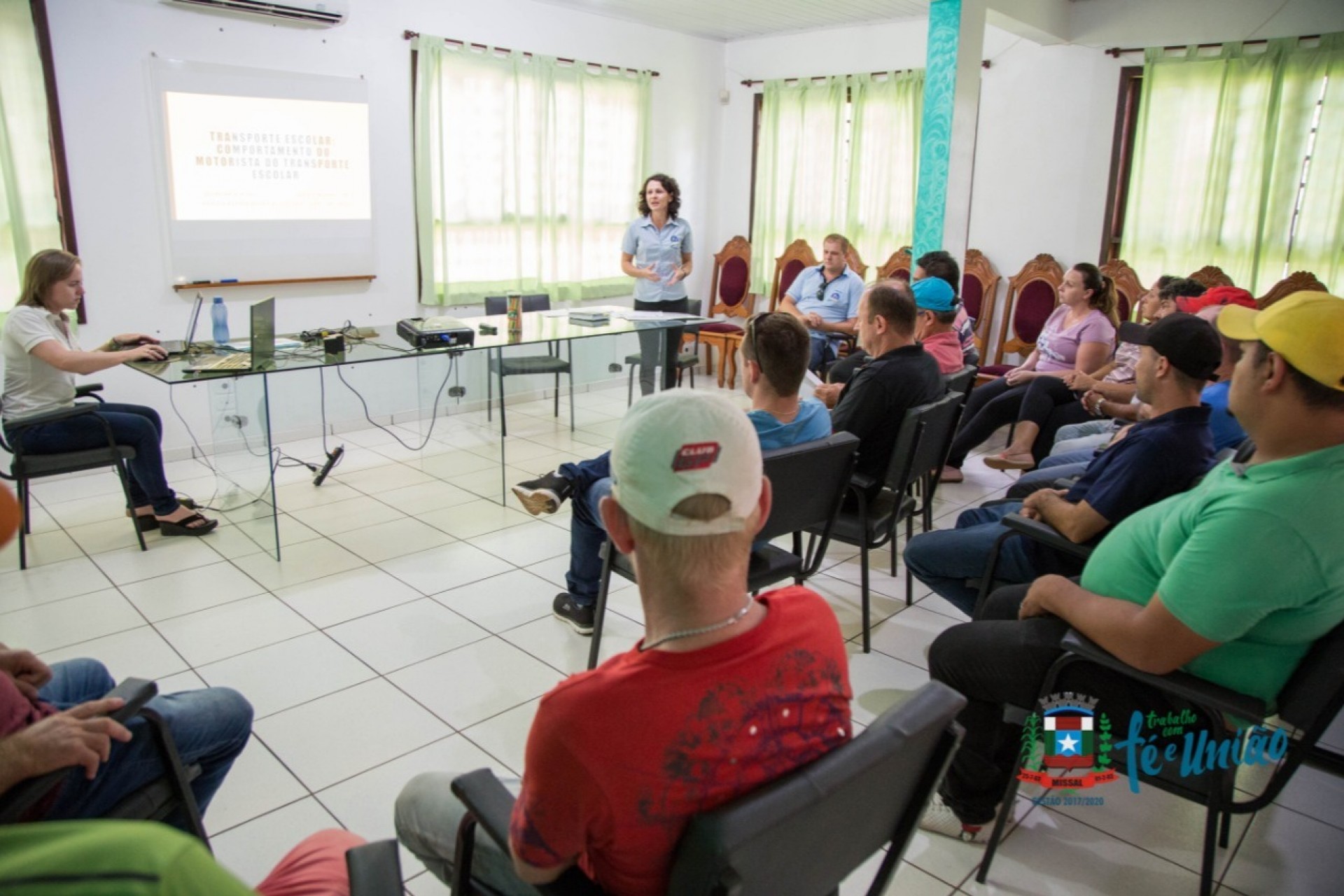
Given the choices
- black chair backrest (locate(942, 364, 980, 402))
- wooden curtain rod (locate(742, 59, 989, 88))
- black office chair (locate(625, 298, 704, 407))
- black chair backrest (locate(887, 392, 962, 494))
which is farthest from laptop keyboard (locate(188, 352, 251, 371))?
wooden curtain rod (locate(742, 59, 989, 88))

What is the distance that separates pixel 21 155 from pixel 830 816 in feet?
15.9

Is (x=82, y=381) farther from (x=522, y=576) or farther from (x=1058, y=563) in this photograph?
(x=1058, y=563)

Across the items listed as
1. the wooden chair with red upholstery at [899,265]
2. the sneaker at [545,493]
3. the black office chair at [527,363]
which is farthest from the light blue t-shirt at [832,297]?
the sneaker at [545,493]

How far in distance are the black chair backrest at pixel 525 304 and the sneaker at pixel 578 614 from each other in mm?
2771

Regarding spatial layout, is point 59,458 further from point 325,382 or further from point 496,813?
point 496,813

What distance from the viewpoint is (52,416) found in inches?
128

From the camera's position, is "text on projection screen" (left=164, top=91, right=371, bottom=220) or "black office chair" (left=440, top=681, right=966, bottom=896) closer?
"black office chair" (left=440, top=681, right=966, bottom=896)

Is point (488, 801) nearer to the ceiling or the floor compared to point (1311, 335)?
nearer to the floor

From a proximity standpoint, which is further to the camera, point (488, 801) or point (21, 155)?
point (21, 155)

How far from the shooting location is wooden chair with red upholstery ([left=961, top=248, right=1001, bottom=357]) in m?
6.19

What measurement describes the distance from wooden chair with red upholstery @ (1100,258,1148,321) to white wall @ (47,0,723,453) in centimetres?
393

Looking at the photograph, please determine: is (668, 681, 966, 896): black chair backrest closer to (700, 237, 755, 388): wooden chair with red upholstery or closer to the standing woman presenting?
the standing woman presenting

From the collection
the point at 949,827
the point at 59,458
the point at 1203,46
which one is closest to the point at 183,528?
the point at 59,458

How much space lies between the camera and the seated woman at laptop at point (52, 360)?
324 centimetres
